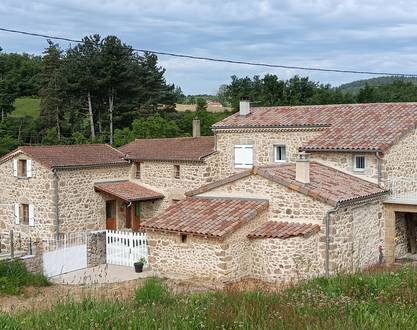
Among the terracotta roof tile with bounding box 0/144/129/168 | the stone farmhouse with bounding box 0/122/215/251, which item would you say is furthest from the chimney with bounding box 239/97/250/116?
the terracotta roof tile with bounding box 0/144/129/168

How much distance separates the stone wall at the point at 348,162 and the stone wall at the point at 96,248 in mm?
8619

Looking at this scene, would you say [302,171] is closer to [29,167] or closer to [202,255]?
[202,255]

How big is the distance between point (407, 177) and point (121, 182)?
12515 mm

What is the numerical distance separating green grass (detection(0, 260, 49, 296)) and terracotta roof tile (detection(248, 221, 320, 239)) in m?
6.64

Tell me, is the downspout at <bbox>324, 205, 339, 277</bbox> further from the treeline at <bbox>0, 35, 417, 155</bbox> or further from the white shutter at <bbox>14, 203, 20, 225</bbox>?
the treeline at <bbox>0, 35, 417, 155</bbox>

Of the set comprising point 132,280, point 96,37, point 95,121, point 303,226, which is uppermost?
point 96,37

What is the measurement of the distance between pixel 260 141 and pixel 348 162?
16.3ft

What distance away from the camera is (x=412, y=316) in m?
6.33

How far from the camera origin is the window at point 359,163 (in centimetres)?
2094

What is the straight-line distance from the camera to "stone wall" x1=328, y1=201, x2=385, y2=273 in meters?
17.1

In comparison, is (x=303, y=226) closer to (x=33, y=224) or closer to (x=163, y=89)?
(x=33, y=224)

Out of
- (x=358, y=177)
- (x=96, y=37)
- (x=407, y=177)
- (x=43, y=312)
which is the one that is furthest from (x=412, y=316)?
(x=96, y=37)

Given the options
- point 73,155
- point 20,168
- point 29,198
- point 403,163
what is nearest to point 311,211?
point 403,163

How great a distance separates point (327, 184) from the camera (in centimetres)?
1855
